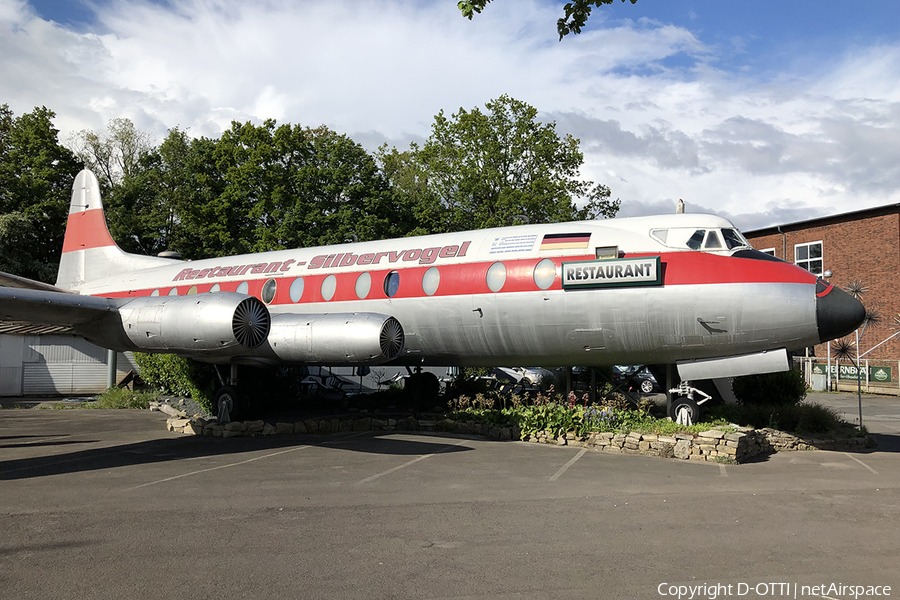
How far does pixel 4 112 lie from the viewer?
39.7 m

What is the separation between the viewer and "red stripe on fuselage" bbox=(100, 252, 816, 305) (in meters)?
11.1

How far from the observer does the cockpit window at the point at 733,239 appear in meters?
11.7

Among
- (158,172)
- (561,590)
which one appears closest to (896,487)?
(561,590)

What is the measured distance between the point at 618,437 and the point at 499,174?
2423 cm

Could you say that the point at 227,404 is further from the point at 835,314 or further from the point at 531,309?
the point at 835,314

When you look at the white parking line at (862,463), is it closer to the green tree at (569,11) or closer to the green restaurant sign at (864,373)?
the green tree at (569,11)

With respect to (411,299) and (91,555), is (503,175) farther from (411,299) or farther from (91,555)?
(91,555)

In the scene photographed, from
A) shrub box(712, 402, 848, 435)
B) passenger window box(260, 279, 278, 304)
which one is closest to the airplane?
shrub box(712, 402, 848, 435)

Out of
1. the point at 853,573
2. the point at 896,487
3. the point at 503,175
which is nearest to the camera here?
the point at 853,573

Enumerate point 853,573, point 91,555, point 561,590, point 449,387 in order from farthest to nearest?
point 449,387 < point 91,555 < point 853,573 < point 561,590

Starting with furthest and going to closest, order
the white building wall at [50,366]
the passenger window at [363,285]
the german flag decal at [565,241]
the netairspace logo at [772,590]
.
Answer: the white building wall at [50,366] < the passenger window at [363,285] < the german flag decal at [565,241] < the netairspace logo at [772,590]

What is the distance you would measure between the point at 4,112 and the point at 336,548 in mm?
45235

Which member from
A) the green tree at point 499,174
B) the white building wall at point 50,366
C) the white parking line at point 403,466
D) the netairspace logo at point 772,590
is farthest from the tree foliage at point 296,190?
the netairspace logo at point 772,590

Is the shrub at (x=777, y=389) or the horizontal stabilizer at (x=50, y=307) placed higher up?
the horizontal stabilizer at (x=50, y=307)
